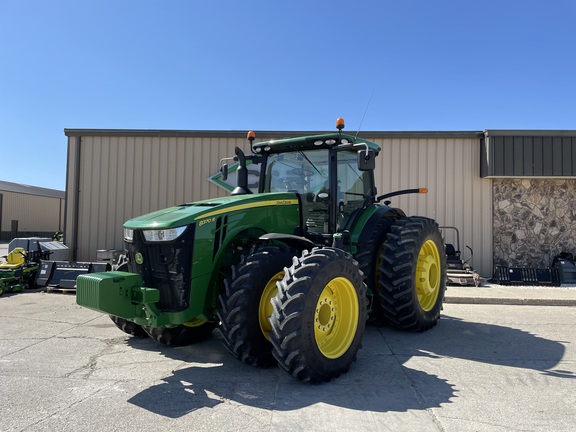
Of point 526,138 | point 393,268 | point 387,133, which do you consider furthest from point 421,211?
point 393,268

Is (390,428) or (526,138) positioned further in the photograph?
(526,138)

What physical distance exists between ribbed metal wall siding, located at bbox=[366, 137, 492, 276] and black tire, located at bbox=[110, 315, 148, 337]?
7.56 metres

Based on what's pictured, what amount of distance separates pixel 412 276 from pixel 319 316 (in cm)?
182

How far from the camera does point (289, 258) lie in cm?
428

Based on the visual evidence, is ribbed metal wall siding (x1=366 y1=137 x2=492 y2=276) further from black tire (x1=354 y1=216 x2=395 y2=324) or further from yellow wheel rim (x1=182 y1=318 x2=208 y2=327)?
yellow wheel rim (x1=182 y1=318 x2=208 y2=327)

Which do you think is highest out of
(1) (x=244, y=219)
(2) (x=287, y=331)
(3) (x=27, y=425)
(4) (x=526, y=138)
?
(4) (x=526, y=138)

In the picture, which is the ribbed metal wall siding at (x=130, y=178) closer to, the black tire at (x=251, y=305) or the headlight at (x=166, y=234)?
the headlight at (x=166, y=234)

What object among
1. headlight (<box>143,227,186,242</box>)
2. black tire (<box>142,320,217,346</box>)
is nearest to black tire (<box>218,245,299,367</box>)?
headlight (<box>143,227,186,242</box>)

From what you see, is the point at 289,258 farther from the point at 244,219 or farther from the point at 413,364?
the point at 413,364

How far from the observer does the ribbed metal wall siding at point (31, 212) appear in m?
35.7

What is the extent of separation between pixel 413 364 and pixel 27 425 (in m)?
3.48

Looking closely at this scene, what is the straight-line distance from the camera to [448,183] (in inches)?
433

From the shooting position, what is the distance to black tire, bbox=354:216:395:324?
5516 mm

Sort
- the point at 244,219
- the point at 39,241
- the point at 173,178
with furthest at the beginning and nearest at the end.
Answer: the point at 173,178
the point at 39,241
the point at 244,219
